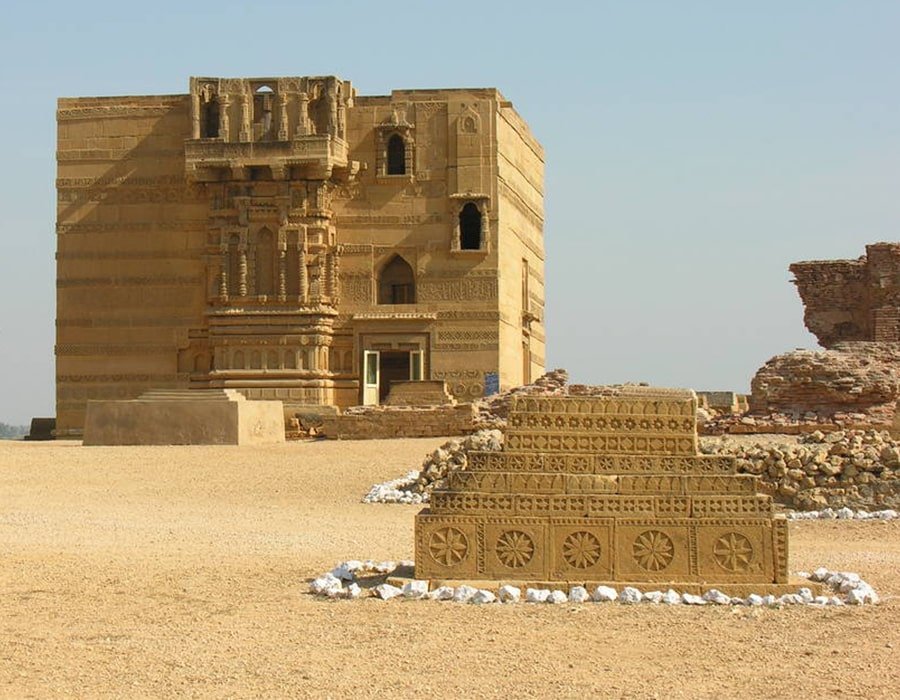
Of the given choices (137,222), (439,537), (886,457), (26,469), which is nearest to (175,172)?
(137,222)

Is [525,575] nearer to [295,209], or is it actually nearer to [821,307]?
[821,307]

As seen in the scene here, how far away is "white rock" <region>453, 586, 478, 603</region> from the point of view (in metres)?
9.64

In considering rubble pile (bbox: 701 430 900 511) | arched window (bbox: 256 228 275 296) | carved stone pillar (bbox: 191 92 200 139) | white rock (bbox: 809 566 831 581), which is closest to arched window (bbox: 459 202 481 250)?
arched window (bbox: 256 228 275 296)

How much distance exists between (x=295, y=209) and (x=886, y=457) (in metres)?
→ 18.2

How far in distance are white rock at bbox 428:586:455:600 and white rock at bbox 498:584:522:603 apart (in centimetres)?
33

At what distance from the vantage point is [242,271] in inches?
1261

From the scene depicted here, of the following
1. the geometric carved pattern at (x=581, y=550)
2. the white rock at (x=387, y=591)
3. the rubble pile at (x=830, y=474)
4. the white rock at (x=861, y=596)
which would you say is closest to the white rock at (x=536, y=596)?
the geometric carved pattern at (x=581, y=550)

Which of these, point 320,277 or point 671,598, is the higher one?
point 320,277

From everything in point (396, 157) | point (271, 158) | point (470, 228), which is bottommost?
point (470, 228)

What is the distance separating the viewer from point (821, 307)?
92.9ft

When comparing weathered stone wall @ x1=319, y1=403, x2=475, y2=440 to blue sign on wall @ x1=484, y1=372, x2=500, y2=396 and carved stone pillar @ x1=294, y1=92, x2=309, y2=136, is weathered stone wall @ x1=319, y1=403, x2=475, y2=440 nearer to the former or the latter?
blue sign on wall @ x1=484, y1=372, x2=500, y2=396

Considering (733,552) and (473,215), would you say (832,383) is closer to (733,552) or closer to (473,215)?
(473,215)

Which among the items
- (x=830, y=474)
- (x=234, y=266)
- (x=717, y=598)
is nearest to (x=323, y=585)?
(x=717, y=598)

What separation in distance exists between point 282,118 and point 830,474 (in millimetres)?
18722
